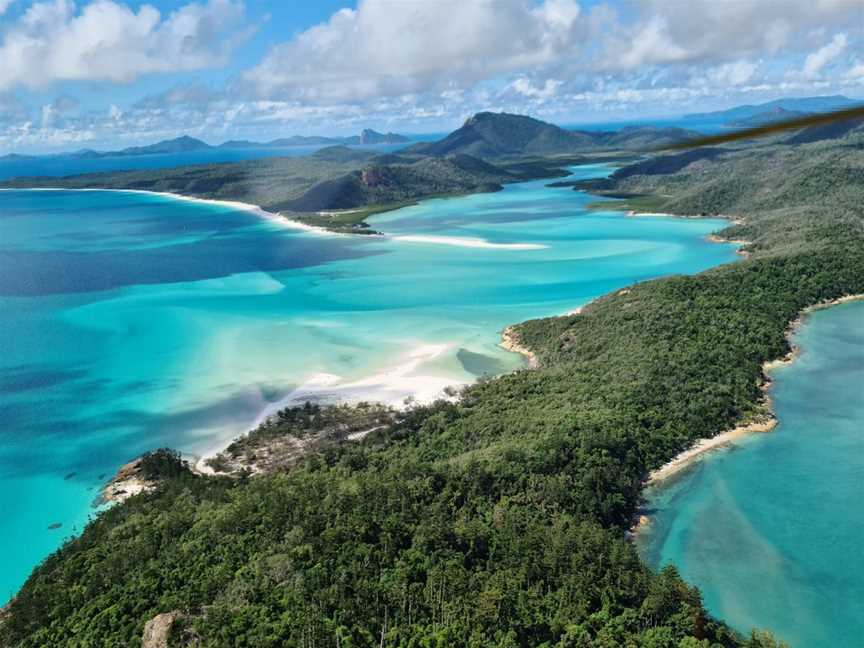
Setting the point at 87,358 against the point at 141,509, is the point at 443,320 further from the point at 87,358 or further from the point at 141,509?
the point at 141,509

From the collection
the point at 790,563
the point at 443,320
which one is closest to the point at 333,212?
the point at 443,320

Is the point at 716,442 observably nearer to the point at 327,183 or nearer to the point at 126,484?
the point at 126,484

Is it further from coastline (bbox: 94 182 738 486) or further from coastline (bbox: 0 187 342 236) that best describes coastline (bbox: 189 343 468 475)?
coastline (bbox: 0 187 342 236)

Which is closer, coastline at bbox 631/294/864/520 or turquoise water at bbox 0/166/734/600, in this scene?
coastline at bbox 631/294/864/520

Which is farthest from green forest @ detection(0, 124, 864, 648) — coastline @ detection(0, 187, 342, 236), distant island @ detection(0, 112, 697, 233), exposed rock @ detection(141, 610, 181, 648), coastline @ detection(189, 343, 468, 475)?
coastline @ detection(0, 187, 342, 236)

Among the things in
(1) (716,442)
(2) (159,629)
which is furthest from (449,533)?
(1) (716,442)

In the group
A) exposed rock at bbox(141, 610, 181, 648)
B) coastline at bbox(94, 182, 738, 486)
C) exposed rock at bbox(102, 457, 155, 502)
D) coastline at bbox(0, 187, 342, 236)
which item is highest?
coastline at bbox(0, 187, 342, 236)
